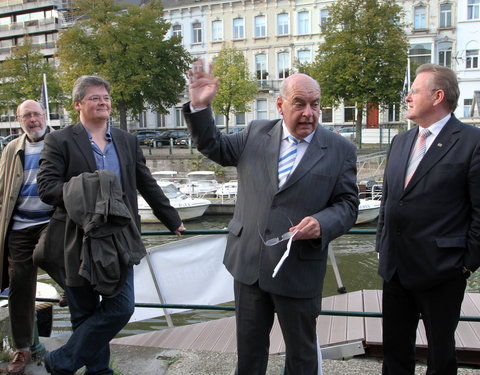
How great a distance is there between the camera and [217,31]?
41188 millimetres

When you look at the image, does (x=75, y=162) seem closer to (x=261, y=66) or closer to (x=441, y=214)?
(x=441, y=214)

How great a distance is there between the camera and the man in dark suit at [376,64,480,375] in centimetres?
240

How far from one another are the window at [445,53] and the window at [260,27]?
14.4m

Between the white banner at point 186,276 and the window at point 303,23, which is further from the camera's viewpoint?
the window at point 303,23

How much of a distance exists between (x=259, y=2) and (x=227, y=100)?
503 inches

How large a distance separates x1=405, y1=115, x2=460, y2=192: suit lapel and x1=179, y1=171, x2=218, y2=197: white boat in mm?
20358

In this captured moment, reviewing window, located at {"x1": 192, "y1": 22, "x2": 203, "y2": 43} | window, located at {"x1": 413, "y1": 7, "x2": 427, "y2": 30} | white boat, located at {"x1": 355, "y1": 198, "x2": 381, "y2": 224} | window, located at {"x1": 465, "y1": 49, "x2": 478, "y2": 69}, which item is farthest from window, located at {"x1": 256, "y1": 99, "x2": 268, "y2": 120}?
white boat, located at {"x1": 355, "y1": 198, "x2": 381, "y2": 224}

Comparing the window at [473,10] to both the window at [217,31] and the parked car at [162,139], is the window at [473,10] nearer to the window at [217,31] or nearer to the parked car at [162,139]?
the window at [217,31]

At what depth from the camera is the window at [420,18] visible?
1377 inches

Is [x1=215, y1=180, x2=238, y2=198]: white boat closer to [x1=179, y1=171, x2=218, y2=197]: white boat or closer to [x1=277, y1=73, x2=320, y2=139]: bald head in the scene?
[x1=179, y1=171, x2=218, y2=197]: white boat

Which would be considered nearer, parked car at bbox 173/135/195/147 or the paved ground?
the paved ground

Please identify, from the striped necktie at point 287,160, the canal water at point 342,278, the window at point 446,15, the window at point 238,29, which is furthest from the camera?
the window at point 238,29

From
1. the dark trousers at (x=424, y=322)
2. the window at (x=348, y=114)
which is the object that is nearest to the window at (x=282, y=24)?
the window at (x=348, y=114)

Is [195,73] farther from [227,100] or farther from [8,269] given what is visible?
[227,100]
